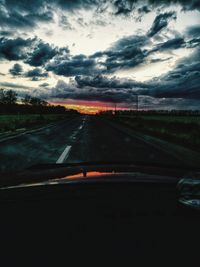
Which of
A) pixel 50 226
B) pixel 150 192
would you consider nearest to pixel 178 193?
pixel 150 192

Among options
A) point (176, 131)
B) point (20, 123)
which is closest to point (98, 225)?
point (176, 131)

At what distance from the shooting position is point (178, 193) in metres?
1.83

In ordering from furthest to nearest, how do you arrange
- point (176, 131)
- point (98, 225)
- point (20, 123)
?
point (20, 123), point (176, 131), point (98, 225)

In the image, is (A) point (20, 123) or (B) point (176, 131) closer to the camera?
(B) point (176, 131)

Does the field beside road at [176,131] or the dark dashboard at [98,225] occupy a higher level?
the dark dashboard at [98,225]

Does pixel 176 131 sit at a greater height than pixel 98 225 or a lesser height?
lesser

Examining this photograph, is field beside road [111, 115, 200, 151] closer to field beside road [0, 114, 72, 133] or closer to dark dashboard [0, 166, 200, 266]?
dark dashboard [0, 166, 200, 266]

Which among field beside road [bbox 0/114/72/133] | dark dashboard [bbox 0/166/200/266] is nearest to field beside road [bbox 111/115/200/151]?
dark dashboard [bbox 0/166/200/266]

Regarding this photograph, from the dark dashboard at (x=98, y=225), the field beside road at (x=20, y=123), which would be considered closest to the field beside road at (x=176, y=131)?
the dark dashboard at (x=98, y=225)

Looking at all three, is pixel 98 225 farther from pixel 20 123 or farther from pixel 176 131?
pixel 20 123

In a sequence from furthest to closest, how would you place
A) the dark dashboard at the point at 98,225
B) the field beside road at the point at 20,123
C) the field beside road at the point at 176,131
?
the field beside road at the point at 20,123
the field beside road at the point at 176,131
the dark dashboard at the point at 98,225

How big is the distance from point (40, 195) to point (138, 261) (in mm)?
848

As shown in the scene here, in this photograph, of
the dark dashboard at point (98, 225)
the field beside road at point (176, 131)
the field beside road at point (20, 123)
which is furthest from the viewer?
the field beside road at point (20, 123)

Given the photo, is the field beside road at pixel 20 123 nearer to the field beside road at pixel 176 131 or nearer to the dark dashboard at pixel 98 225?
the field beside road at pixel 176 131
